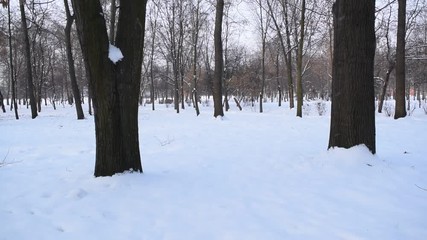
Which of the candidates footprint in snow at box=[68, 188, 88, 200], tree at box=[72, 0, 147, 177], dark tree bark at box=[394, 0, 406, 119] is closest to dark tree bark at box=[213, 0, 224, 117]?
dark tree bark at box=[394, 0, 406, 119]

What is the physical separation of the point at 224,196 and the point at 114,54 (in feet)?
7.86

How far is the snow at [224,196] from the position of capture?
10.2 feet

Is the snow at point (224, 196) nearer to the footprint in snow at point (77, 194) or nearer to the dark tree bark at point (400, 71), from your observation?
the footprint in snow at point (77, 194)

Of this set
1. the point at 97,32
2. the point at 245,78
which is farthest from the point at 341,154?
the point at 245,78

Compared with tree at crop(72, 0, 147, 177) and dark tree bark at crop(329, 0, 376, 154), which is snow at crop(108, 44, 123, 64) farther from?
dark tree bark at crop(329, 0, 376, 154)

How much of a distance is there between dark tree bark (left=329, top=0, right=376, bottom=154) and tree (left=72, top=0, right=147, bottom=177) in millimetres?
3379

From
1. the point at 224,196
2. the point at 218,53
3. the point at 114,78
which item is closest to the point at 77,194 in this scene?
the point at 114,78

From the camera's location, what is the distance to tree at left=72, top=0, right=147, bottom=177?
4.31 metres

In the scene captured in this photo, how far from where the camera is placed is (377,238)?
294 centimetres

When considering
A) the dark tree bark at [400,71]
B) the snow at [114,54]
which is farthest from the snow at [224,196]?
the dark tree bark at [400,71]

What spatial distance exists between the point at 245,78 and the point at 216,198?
2671cm

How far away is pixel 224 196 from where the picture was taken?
13.3 ft

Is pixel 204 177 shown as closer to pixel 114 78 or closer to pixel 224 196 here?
pixel 224 196

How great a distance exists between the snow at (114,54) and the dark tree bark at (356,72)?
12.1 feet
